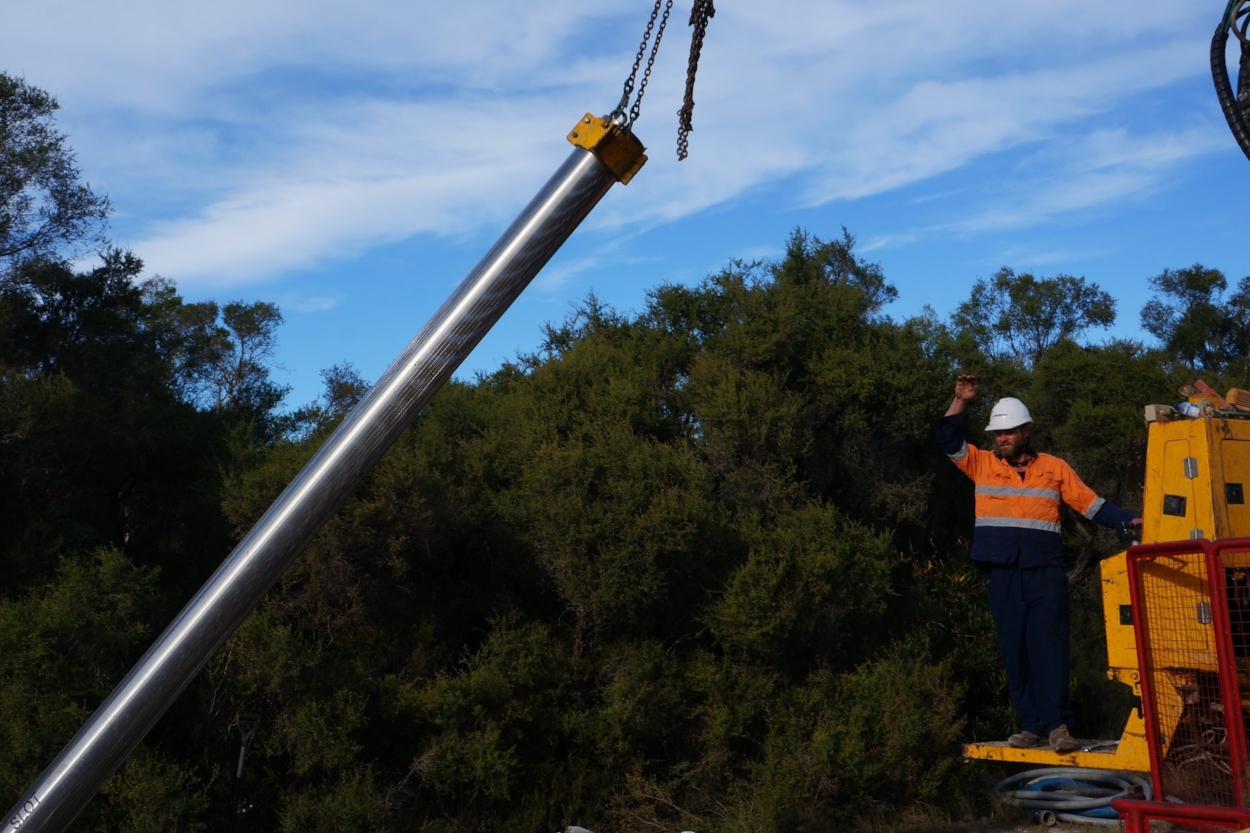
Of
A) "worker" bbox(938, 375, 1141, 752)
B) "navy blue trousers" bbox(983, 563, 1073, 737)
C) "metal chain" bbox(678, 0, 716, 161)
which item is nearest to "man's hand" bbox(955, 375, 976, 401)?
"worker" bbox(938, 375, 1141, 752)

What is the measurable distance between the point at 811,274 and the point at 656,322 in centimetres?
210

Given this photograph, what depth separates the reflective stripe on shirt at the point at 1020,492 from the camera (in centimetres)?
659

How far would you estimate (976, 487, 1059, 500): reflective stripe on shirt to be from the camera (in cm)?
659

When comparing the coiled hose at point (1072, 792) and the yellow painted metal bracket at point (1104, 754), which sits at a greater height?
the coiled hose at point (1072, 792)

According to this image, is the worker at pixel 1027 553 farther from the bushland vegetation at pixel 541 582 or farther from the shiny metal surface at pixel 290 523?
the shiny metal surface at pixel 290 523

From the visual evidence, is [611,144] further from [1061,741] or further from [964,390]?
[1061,741]

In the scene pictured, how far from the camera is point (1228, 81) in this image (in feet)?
16.8

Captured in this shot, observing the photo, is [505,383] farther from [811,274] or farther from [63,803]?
[63,803]

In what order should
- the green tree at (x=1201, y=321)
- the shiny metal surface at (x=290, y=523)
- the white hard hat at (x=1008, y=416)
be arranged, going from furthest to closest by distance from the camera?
the green tree at (x=1201, y=321) → the white hard hat at (x=1008, y=416) → the shiny metal surface at (x=290, y=523)

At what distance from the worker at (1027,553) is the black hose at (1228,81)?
7.03ft

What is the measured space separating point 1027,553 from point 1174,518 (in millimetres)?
884

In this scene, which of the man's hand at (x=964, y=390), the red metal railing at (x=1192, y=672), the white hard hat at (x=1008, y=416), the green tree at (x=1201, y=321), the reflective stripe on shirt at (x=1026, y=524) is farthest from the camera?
the green tree at (x=1201, y=321)

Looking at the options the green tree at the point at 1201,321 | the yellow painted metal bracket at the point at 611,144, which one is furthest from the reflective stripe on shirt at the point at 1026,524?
the green tree at the point at 1201,321

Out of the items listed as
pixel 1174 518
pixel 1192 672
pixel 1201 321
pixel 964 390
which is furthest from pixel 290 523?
pixel 1201 321
